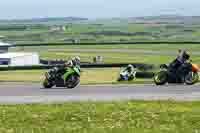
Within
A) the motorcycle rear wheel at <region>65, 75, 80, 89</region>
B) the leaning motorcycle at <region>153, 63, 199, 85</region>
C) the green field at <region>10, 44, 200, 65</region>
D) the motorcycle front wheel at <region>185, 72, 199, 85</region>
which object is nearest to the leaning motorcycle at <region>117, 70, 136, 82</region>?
the leaning motorcycle at <region>153, 63, 199, 85</region>

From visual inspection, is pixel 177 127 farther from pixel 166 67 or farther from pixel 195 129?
pixel 166 67

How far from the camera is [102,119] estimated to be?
39.1ft

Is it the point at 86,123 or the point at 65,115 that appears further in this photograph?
the point at 65,115

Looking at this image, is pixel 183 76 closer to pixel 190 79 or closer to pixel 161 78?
pixel 190 79

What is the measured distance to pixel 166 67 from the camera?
26.3 m

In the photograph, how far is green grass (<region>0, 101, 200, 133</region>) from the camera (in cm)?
1090

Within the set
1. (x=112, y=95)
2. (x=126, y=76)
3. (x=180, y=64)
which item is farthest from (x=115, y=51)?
(x=112, y=95)

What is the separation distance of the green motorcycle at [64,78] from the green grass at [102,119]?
36.3ft

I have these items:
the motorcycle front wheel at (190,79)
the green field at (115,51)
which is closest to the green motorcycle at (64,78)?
the motorcycle front wheel at (190,79)

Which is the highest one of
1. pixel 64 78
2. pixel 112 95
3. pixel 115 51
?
pixel 115 51

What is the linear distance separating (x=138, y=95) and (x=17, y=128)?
338 inches

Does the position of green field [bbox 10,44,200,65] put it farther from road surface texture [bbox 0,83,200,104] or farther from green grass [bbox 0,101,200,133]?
green grass [bbox 0,101,200,133]

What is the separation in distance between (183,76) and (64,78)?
16.5 ft

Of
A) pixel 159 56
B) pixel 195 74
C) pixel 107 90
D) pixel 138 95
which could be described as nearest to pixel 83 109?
pixel 138 95
